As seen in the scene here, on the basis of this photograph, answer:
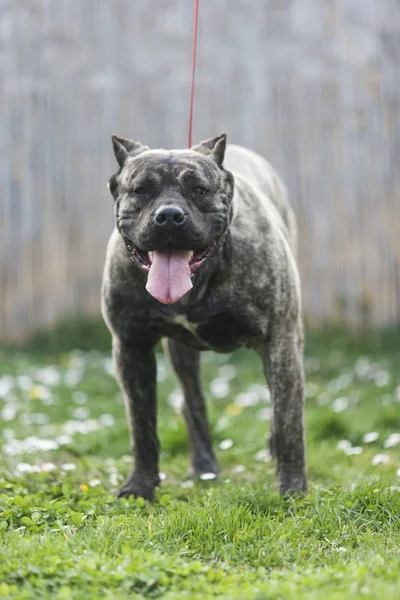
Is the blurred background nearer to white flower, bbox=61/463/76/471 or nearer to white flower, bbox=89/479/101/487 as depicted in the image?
white flower, bbox=61/463/76/471

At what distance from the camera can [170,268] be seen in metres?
3.69

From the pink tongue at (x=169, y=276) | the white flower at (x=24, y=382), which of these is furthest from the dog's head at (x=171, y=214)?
the white flower at (x=24, y=382)

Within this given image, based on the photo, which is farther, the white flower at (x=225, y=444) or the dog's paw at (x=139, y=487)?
the white flower at (x=225, y=444)

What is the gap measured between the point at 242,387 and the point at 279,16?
4.01m

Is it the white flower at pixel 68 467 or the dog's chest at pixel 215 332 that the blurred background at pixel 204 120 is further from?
the dog's chest at pixel 215 332

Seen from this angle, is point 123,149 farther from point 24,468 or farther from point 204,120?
point 204,120

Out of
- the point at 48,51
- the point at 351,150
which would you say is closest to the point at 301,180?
the point at 351,150

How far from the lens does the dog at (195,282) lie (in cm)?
371

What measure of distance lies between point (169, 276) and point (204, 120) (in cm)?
599

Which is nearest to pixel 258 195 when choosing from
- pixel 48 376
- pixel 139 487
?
pixel 139 487

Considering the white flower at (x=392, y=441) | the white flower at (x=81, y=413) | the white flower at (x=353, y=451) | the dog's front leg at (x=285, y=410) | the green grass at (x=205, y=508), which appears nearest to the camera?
the green grass at (x=205, y=508)

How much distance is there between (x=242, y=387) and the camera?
7633 mm

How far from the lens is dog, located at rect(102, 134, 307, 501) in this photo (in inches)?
146

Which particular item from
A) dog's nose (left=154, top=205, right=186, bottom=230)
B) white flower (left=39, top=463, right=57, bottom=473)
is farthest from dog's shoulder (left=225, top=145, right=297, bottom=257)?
white flower (left=39, top=463, right=57, bottom=473)
